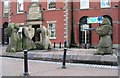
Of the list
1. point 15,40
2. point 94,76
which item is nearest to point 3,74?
point 94,76

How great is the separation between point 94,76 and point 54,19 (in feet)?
75.3

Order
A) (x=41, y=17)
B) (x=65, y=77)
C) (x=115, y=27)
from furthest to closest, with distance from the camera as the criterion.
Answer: (x=41, y=17), (x=115, y=27), (x=65, y=77)

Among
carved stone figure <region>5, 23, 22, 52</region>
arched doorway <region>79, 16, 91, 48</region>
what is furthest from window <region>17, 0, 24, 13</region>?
carved stone figure <region>5, 23, 22, 52</region>

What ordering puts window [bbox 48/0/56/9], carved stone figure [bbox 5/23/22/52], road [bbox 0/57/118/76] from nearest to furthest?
road [bbox 0/57/118/76]
carved stone figure [bbox 5/23/22/52]
window [bbox 48/0/56/9]

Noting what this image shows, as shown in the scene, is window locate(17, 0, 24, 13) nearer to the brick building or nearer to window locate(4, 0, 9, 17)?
the brick building

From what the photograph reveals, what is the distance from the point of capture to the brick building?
2873 centimetres

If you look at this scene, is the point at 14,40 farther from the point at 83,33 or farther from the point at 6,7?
the point at 6,7

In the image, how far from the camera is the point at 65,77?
8.93 meters

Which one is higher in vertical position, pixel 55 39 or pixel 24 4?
pixel 24 4

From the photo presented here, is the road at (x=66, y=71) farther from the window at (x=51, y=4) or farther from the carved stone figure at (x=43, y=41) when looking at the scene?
the window at (x=51, y=4)

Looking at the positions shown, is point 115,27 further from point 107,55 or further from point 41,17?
point 107,55

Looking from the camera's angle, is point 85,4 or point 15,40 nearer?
point 15,40

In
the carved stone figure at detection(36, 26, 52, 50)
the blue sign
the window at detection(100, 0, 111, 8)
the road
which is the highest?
the window at detection(100, 0, 111, 8)

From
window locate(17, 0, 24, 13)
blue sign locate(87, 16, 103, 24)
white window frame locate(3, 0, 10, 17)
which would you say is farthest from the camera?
white window frame locate(3, 0, 10, 17)
